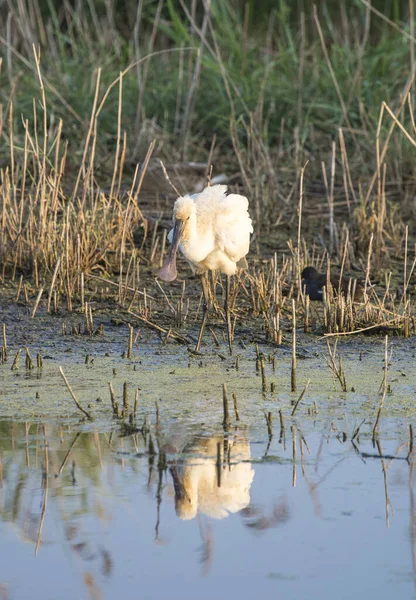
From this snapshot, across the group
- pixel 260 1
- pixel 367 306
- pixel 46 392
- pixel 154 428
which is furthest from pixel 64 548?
pixel 260 1

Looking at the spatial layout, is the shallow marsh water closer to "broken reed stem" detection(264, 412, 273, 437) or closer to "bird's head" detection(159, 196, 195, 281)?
"broken reed stem" detection(264, 412, 273, 437)

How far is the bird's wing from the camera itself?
5.66 metres

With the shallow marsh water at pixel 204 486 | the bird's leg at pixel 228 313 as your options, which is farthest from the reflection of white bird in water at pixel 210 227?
the shallow marsh water at pixel 204 486

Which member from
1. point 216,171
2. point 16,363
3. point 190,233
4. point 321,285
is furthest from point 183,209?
point 216,171

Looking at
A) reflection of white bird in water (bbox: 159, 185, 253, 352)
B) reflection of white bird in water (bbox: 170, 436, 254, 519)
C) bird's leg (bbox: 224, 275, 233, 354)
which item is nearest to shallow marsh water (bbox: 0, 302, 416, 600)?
reflection of white bird in water (bbox: 170, 436, 254, 519)

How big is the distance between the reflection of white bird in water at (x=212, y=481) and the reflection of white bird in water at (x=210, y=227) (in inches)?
64.2

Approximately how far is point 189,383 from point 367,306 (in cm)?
133

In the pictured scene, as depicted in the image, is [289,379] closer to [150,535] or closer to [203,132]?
[150,535]

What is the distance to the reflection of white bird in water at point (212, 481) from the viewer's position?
3.40m

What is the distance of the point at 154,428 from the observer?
419 centimetres

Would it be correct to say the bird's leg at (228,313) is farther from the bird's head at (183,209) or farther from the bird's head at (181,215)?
the bird's head at (183,209)

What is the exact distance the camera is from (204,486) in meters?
3.56

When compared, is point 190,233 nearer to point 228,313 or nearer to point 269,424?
point 228,313

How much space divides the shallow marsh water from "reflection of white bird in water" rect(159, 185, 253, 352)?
26.9 inches
